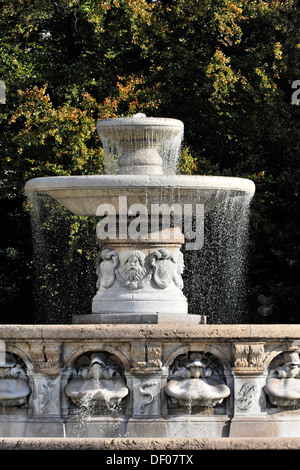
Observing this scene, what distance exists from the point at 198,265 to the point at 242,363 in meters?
9.18

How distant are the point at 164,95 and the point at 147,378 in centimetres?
1101

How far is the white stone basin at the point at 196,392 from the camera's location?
30.9ft

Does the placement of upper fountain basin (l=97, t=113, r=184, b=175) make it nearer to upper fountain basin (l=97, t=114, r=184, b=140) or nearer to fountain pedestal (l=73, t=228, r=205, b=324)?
upper fountain basin (l=97, t=114, r=184, b=140)

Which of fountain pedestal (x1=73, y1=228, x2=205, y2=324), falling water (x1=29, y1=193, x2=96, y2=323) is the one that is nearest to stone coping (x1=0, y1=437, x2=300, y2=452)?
fountain pedestal (x1=73, y1=228, x2=205, y2=324)

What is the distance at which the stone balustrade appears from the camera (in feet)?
30.9

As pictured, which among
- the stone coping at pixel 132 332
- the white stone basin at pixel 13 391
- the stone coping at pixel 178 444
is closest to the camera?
the stone coping at pixel 178 444

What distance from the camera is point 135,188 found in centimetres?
1051

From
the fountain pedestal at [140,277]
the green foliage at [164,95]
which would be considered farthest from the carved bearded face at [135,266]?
the green foliage at [164,95]

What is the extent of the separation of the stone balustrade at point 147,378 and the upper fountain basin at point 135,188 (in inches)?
62.3

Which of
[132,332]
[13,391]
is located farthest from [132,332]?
[13,391]

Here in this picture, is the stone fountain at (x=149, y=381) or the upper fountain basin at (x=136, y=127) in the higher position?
the upper fountain basin at (x=136, y=127)

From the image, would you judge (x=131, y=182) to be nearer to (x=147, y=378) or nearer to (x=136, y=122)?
(x=136, y=122)

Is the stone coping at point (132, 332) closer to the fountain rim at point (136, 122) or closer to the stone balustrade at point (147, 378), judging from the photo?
the stone balustrade at point (147, 378)

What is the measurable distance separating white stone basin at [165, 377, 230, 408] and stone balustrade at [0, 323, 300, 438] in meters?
0.02
